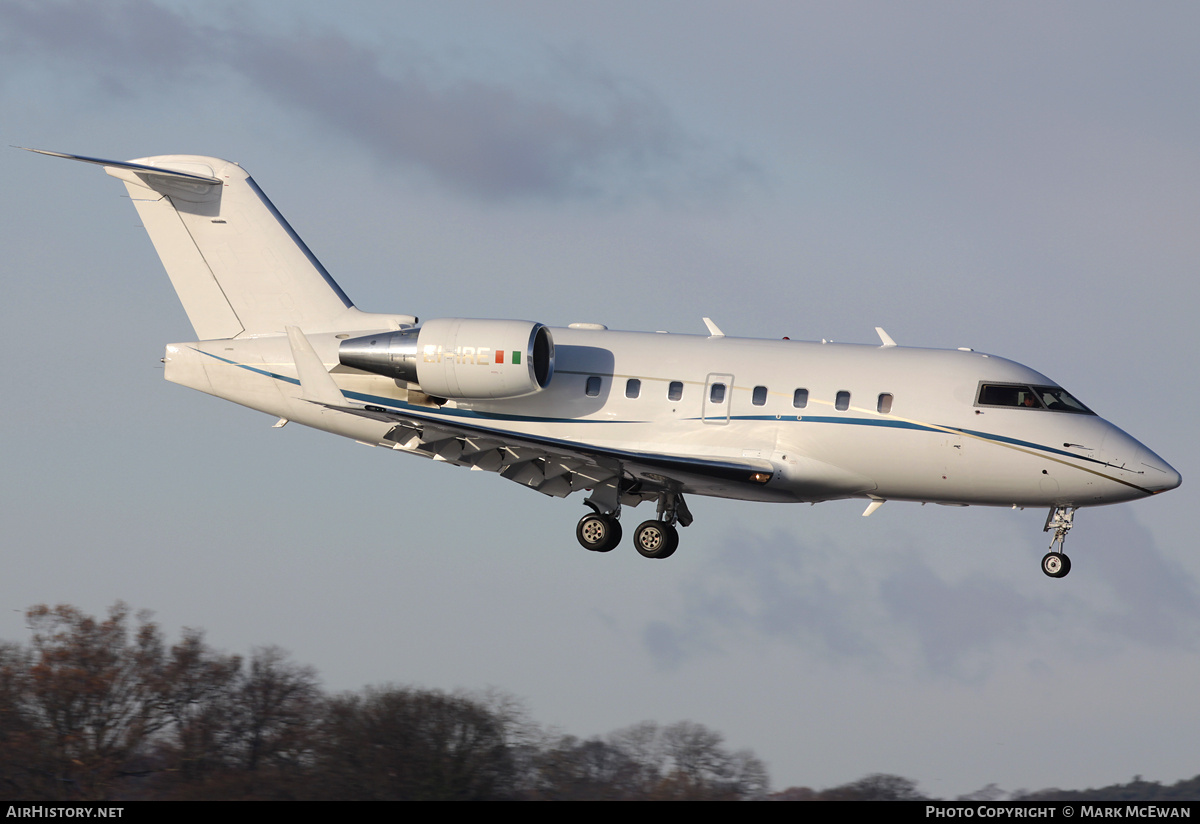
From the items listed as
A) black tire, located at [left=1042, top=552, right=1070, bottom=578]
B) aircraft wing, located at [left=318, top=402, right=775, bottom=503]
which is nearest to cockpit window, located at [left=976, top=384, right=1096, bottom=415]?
black tire, located at [left=1042, top=552, right=1070, bottom=578]

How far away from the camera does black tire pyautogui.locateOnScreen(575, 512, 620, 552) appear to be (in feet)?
87.8

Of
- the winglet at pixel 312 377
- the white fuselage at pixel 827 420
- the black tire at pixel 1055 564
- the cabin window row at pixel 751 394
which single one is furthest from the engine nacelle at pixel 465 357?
the black tire at pixel 1055 564

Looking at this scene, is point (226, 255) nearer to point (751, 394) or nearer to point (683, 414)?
point (683, 414)

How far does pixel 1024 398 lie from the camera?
25062 millimetres

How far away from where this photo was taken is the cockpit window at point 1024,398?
25.0 metres

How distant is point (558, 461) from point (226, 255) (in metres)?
8.62

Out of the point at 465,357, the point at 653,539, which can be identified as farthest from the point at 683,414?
the point at 465,357

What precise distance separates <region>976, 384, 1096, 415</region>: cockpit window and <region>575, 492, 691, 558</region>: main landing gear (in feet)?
20.4

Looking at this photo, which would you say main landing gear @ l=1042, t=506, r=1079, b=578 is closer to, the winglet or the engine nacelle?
the engine nacelle

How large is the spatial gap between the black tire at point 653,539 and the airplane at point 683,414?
0.04 metres

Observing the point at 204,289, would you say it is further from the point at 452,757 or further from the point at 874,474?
the point at 874,474

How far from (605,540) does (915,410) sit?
6.48m
